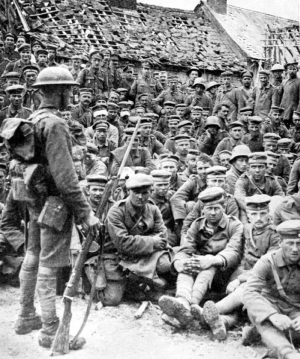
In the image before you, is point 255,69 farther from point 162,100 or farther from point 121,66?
point 162,100

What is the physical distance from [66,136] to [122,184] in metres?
3.35

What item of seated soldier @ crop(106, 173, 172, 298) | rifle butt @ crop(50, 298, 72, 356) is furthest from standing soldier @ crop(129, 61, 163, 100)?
rifle butt @ crop(50, 298, 72, 356)

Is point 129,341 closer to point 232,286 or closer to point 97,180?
point 232,286

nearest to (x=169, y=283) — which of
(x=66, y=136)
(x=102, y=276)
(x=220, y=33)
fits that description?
(x=102, y=276)

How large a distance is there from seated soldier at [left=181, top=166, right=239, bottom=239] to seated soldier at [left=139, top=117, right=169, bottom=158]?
9.57 feet

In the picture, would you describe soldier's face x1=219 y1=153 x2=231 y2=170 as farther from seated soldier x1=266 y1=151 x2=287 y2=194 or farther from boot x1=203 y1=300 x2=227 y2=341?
boot x1=203 y1=300 x2=227 y2=341

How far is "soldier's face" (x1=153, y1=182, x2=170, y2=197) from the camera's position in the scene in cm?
712

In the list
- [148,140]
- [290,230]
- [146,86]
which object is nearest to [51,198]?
[290,230]

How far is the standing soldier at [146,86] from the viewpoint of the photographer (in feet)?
46.8

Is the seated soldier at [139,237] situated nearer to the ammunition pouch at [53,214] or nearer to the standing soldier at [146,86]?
the ammunition pouch at [53,214]

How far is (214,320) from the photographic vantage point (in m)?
4.76

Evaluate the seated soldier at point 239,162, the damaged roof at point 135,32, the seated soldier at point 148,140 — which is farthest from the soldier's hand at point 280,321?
the damaged roof at point 135,32

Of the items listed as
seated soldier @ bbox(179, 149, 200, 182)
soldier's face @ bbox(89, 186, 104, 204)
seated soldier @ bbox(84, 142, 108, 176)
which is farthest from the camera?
seated soldier @ bbox(179, 149, 200, 182)

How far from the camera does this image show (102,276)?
575 cm
